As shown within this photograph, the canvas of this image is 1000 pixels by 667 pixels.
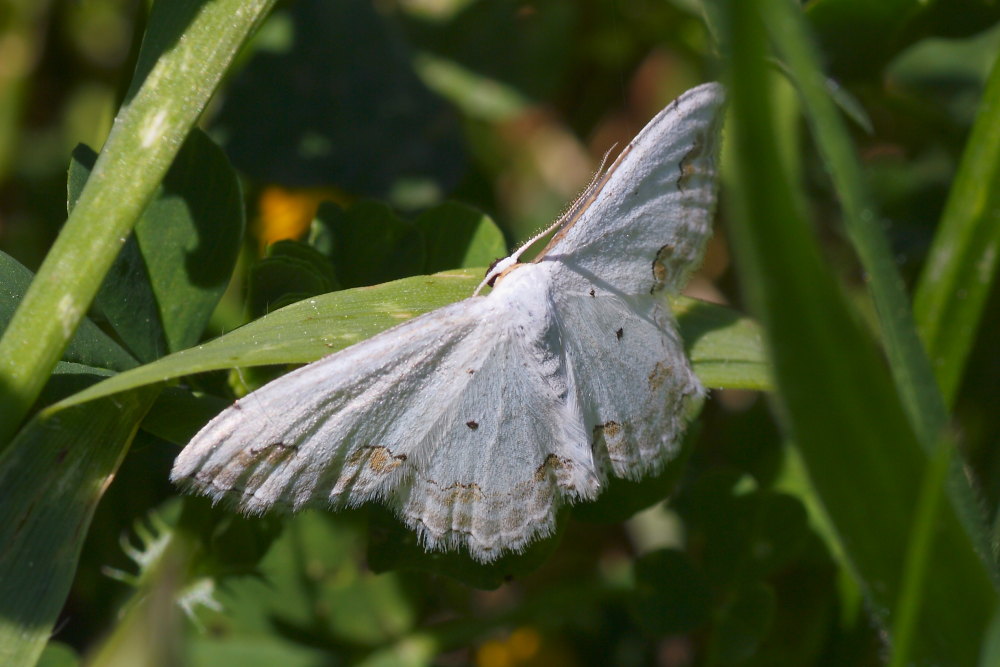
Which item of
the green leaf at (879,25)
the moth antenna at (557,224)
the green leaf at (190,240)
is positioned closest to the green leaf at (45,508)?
the green leaf at (190,240)

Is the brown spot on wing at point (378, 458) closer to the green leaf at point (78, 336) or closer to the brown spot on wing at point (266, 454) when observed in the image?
the brown spot on wing at point (266, 454)

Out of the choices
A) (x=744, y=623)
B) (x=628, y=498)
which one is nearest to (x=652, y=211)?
(x=628, y=498)

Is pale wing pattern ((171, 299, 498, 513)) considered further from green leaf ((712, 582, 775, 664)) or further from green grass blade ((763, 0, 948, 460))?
green leaf ((712, 582, 775, 664))

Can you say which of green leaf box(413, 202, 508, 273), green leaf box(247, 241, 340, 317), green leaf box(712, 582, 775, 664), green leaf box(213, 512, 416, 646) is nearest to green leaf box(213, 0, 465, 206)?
green leaf box(413, 202, 508, 273)

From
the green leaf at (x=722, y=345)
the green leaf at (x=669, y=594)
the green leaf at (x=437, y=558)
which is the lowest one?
the green leaf at (x=669, y=594)

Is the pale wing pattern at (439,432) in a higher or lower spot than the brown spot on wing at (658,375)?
higher

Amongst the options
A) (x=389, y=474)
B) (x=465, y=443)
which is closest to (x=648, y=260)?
(x=465, y=443)
